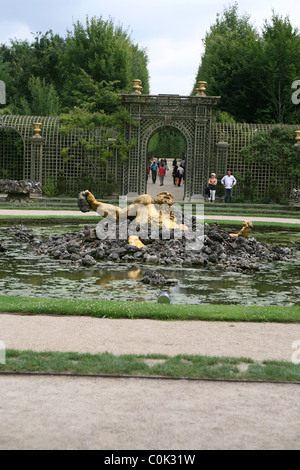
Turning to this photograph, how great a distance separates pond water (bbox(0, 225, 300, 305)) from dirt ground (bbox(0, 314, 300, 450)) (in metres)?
2.84

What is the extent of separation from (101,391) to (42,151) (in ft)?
79.5

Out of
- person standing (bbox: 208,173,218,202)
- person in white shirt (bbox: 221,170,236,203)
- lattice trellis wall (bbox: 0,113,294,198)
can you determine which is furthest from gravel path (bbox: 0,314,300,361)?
lattice trellis wall (bbox: 0,113,294,198)

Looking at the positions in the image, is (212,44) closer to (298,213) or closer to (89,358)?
(298,213)

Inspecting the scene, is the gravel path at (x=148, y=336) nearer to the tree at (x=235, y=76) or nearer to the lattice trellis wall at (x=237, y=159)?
the lattice trellis wall at (x=237, y=159)

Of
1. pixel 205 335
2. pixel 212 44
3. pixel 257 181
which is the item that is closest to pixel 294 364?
pixel 205 335

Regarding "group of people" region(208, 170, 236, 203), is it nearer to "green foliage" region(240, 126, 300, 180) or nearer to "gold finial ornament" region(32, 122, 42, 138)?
"green foliage" region(240, 126, 300, 180)

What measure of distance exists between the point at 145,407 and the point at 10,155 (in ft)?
84.9

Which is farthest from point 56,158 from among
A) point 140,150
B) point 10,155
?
point 140,150

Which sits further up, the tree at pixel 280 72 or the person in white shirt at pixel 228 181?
the tree at pixel 280 72

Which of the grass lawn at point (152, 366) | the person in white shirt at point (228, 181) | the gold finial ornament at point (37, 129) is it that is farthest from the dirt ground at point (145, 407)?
the gold finial ornament at point (37, 129)

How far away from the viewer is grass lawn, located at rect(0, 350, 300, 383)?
4.81m

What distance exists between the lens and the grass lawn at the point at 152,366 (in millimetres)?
4812

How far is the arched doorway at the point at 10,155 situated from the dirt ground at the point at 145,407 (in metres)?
23.4

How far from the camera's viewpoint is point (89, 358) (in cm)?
512
